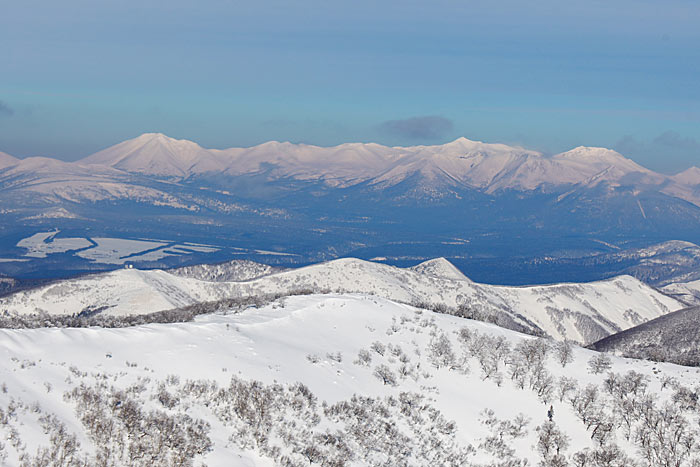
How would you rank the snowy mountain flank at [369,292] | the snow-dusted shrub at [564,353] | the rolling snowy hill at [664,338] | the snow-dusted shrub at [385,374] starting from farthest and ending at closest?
the snowy mountain flank at [369,292] → the rolling snowy hill at [664,338] → the snow-dusted shrub at [564,353] → the snow-dusted shrub at [385,374]

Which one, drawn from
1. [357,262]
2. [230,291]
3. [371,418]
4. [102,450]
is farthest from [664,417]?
[357,262]

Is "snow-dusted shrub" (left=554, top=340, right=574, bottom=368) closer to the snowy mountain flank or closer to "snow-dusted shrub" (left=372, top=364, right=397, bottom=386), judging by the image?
"snow-dusted shrub" (left=372, top=364, right=397, bottom=386)

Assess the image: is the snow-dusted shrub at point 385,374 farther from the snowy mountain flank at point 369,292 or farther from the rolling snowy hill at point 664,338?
the snowy mountain flank at point 369,292

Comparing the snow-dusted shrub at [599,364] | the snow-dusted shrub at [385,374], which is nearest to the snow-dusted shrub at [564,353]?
the snow-dusted shrub at [599,364]

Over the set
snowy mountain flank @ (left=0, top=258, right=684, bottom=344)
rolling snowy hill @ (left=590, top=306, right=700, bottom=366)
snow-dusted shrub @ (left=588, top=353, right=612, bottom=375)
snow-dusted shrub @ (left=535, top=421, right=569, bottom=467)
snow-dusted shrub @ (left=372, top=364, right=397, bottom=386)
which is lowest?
snowy mountain flank @ (left=0, top=258, right=684, bottom=344)

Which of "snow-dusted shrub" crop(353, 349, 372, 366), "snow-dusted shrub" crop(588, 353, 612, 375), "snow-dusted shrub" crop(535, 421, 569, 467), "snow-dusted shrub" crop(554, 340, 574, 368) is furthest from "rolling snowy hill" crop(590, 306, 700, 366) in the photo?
"snow-dusted shrub" crop(535, 421, 569, 467)

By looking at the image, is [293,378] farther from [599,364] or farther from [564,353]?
[599,364]

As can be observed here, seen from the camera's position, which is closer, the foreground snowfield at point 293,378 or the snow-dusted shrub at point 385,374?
the foreground snowfield at point 293,378
